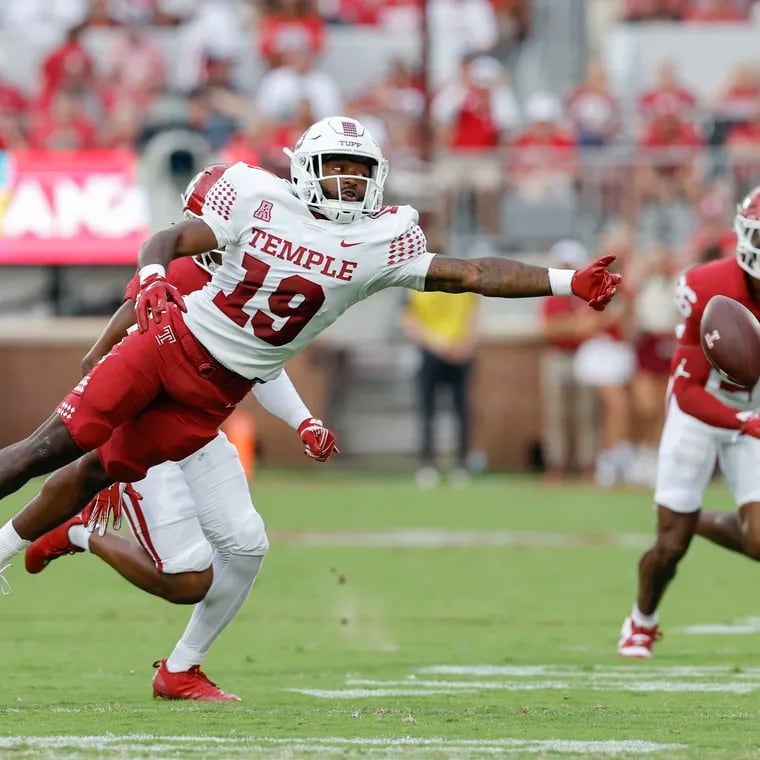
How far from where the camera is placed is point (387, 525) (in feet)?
39.3

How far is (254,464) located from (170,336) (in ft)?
33.5

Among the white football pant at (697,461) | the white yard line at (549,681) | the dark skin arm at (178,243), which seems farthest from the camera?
the white football pant at (697,461)

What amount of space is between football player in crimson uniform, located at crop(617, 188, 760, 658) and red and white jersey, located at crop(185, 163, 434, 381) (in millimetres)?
1577

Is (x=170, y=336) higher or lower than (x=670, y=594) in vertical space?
higher

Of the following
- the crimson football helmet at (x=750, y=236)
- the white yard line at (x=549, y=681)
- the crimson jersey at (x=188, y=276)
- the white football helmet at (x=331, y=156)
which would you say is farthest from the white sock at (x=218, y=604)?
the crimson football helmet at (x=750, y=236)

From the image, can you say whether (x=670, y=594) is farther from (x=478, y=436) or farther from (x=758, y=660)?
(x=478, y=436)

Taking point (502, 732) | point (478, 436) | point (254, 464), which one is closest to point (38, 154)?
point (254, 464)

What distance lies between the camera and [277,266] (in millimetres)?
5695

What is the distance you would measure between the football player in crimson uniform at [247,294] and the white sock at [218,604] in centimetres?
48

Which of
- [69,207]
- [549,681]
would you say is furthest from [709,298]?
[69,207]

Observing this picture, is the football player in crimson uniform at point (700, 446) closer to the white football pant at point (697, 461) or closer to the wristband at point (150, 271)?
the white football pant at point (697, 461)

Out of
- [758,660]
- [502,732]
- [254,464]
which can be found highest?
[502,732]

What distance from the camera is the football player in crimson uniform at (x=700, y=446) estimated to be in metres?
6.90

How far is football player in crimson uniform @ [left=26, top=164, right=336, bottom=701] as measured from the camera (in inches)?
236
